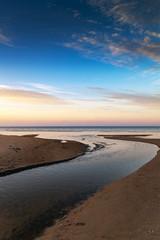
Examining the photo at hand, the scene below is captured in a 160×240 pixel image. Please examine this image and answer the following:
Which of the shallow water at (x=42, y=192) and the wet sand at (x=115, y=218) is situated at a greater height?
the wet sand at (x=115, y=218)

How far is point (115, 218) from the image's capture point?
7.89m

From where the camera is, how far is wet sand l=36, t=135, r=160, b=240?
261 inches

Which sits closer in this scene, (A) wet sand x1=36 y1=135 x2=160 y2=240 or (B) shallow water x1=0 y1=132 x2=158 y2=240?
(A) wet sand x1=36 y1=135 x2=160 y2=240

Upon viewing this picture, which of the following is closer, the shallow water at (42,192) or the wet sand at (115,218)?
the wet sand at (115,218)

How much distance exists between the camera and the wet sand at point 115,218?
6.63 meters

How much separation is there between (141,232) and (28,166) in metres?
14.9

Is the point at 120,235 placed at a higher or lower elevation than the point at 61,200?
higher

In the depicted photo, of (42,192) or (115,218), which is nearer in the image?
(115,218)

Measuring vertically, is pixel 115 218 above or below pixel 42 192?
above

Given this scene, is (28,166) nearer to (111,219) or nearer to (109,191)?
(109,191)

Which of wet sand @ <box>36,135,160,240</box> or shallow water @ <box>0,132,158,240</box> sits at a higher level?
wet sand @ <box>36,135,160,240</box>

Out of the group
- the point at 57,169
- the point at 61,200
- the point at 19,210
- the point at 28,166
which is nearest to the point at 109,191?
the point at 61,200

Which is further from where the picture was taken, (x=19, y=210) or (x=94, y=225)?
(x=19, y=210)

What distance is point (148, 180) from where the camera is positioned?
44.2ft
